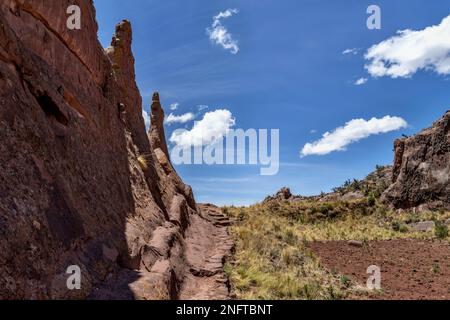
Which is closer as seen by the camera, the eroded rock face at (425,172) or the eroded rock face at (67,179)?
the eroded rock face at (67,179)

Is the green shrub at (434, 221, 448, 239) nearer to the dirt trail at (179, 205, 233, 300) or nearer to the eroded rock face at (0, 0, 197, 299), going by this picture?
the dirt trail at (179, 205, 233, 300)

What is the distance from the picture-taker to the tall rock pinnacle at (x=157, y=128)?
22484 mm

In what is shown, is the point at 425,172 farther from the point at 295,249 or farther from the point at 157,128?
the point at 157,128

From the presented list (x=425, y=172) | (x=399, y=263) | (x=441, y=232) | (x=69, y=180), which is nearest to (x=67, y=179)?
(x=69, y=180)

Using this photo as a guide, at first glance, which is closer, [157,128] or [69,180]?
[69,180]

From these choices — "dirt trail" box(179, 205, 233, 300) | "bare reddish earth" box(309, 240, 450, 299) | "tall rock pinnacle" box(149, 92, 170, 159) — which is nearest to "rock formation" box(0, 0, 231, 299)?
"dirt trail" box(179, 205, 233, 300)

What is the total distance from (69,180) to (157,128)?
15.9 meters

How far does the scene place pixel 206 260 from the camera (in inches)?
500

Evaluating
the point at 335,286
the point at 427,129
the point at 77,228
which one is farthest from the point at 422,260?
the point at 427,129

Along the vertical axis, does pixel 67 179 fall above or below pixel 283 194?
below

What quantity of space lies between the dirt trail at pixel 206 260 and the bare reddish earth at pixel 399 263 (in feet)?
14.0

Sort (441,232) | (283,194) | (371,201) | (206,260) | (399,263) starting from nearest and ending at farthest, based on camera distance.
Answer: (206,260) → (399,263) → (441,232) → (371,201) → (283,194)

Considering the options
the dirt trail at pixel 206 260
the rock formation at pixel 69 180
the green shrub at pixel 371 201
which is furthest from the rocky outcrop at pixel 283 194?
the rock formation at pixel 69 180

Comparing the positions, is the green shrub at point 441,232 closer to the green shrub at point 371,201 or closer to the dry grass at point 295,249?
the dry grass at point 295,249
